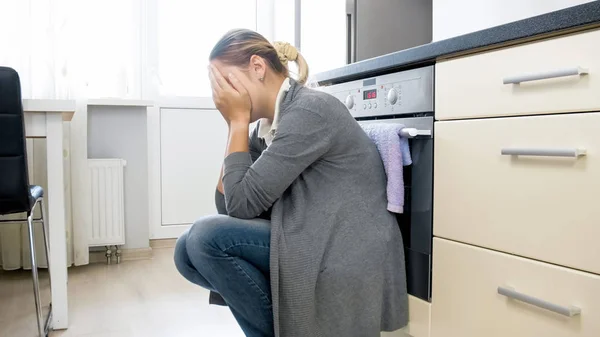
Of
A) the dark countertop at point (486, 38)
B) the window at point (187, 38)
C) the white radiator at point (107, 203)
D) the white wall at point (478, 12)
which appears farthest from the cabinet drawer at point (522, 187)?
the window at point (187, 38)

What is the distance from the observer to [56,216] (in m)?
1.90

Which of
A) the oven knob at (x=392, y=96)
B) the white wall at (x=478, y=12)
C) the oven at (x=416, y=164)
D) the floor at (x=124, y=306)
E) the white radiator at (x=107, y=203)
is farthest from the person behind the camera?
the white radiator at (x=107, y=203)

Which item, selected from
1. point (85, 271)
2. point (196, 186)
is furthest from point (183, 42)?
point (85, 271)

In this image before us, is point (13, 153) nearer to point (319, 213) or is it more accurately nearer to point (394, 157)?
point (319, 213)

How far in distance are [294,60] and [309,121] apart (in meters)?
0.26

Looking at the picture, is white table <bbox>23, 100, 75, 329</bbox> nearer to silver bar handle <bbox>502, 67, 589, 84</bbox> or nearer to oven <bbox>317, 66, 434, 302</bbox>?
oven <bbox>317, 66, 434, 302</bbox>

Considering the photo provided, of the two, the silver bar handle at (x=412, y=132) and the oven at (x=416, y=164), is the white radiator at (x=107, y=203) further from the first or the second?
the silver bar handle at (x=412, y=132)

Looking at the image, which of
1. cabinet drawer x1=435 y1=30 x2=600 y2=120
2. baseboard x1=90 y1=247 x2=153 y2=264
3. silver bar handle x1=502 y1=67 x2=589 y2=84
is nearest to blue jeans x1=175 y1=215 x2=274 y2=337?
Answer: cabinet drawer x1=435 y1=30 x2=600 y2=120

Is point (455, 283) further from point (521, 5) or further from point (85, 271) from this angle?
point (85, 271)

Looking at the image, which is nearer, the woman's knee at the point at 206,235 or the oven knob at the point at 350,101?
the woman's knee at the point at 206,235

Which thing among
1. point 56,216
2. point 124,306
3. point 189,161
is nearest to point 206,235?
point 56,216

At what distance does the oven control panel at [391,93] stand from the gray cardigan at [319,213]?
164 millimetres

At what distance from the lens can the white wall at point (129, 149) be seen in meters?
3.00

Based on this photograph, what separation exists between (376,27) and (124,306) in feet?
5.26
